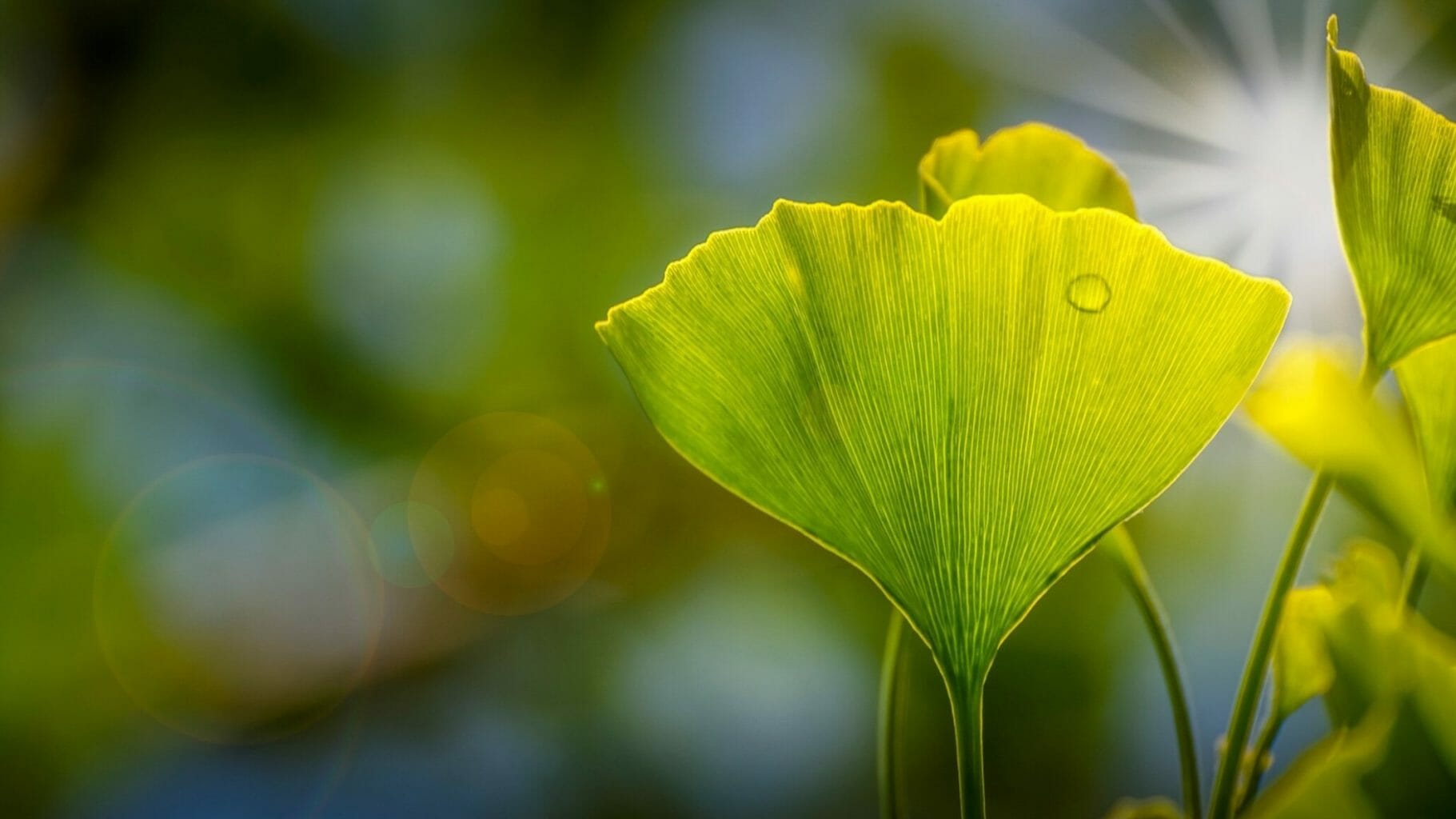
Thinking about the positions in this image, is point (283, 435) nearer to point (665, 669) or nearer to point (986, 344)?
point (665, 669)

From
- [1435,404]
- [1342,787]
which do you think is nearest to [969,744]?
[1342,787]

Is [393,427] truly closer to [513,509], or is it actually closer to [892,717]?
Result: [513,509]

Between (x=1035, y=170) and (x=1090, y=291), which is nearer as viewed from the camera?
(x=1090, y=291)

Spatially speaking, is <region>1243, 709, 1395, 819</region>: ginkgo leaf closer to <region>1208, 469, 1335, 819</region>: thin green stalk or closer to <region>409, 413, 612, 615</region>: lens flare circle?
<region>1208, 469, 1335, 819</region>: thin green stalk

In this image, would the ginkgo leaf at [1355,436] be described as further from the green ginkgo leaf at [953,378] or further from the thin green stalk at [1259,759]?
the thin green stalk at [1259,759]

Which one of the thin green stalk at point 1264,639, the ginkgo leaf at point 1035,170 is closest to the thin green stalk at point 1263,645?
the thin green stalk at point 1264,639

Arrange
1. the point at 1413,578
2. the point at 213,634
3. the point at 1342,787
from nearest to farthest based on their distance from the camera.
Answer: the point at 1342,787
the point at 1413,578
the point at 213,634

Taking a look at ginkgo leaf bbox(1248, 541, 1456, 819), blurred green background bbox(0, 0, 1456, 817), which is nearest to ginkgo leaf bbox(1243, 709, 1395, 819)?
ginkgo leaf bbox(1248, 541, 1456, 819)
